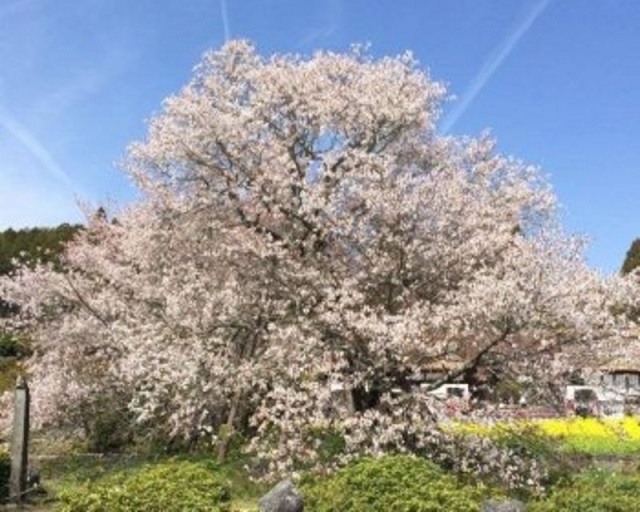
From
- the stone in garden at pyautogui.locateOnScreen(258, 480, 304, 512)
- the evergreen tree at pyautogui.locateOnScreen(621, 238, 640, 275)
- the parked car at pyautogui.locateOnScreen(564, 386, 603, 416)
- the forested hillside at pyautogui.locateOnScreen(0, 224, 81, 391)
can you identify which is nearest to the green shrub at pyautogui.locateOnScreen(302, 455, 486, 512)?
the stone in garden at pyautogui.locateOnScreen(258, 480, 304, 512)

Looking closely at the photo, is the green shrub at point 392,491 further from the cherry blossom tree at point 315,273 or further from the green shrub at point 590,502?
the cherry blossom tree at point 315,273

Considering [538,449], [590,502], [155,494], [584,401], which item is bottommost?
[590,502]

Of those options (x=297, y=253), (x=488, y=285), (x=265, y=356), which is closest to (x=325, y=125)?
(x=297, y=253)

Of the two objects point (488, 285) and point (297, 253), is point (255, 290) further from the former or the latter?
point (488, 285)

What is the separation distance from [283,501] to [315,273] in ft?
23.1

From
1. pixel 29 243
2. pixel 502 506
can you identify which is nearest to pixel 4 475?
pixel 502 506

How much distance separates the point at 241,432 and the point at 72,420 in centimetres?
686

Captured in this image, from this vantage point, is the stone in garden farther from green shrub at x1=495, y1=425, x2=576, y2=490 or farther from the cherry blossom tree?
green shrub at x1=495, y1=425, x2=576, y2=490

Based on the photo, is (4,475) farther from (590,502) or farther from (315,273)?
(590,502)

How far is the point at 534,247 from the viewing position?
58.1 ft

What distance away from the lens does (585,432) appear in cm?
2683

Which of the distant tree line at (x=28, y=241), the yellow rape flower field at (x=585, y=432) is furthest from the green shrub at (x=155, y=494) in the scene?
the distant tree line at (x=28, y=241)

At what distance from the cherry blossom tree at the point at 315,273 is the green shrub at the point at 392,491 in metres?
4.09

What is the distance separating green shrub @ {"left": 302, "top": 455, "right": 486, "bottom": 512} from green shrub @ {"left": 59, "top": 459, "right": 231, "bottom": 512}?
56.5 inches
